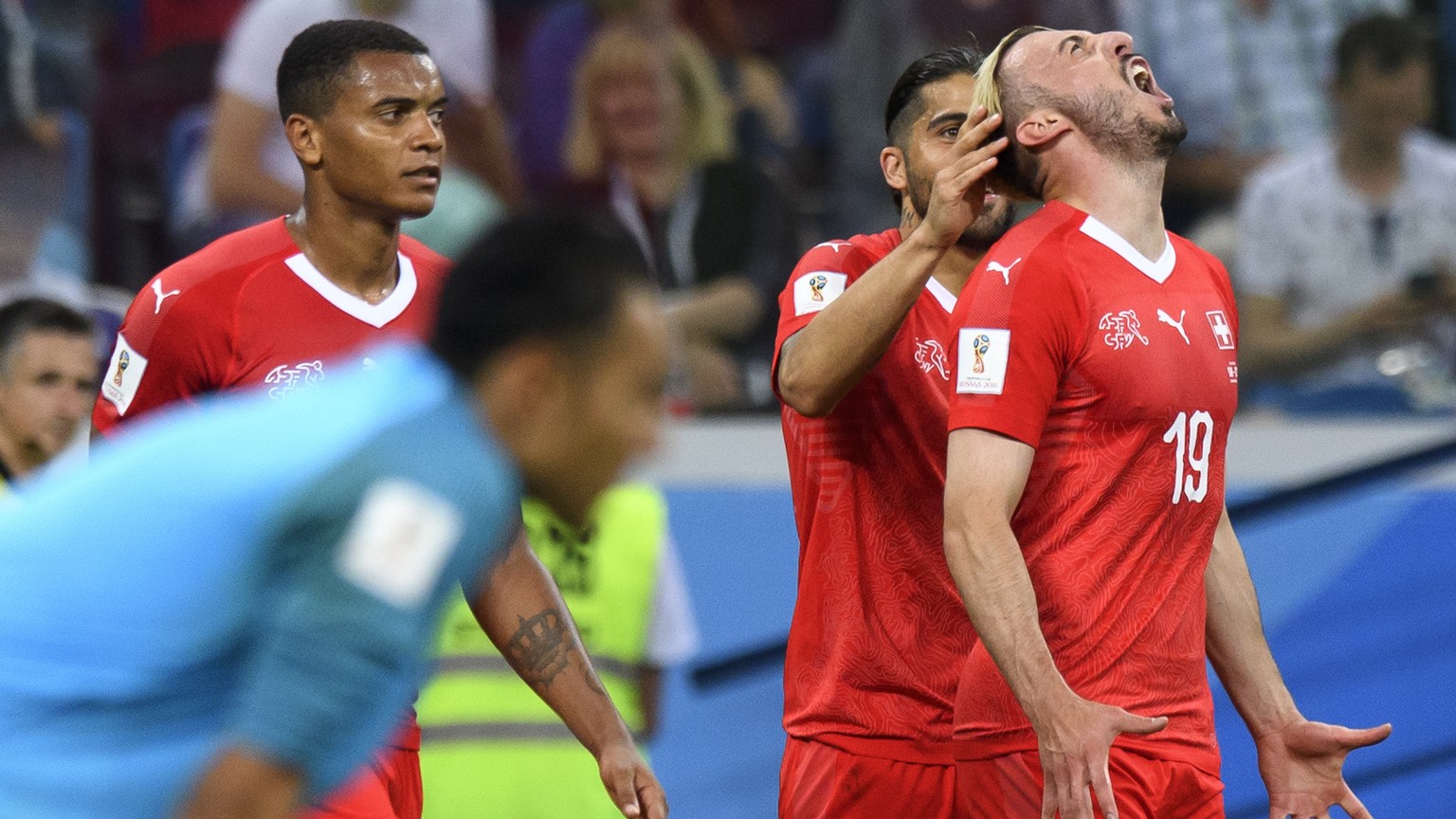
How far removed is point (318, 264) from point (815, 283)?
3.25 feet

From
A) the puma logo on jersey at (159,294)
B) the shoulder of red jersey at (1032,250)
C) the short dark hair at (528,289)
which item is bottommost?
the puma logo on jersey at (159,294)

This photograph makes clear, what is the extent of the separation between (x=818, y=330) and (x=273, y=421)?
5.52 ft

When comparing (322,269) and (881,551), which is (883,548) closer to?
(881,551)

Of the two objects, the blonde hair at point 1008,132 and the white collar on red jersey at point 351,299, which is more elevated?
the blonde hair at point 1008,132

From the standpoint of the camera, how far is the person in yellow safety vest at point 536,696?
15.1 ft

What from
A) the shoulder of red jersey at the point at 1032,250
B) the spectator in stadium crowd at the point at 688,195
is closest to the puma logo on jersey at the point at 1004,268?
the shoulder of red jersey at the point at 1032,250

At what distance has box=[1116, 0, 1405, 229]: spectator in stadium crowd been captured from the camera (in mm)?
6355

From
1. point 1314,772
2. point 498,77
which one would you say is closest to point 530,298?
point 1314,772

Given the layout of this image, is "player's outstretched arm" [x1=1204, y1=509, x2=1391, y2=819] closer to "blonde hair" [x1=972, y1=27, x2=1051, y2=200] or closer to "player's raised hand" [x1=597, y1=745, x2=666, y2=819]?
"blonde hair" [x1=972, y1=27, x2=1051, y2=200]

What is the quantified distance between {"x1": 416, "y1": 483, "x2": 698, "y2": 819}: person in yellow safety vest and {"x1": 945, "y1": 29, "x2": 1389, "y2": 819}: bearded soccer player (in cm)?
135

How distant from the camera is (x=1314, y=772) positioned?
358cm

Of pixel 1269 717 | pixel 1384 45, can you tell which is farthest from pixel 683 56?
pixel 1269 717

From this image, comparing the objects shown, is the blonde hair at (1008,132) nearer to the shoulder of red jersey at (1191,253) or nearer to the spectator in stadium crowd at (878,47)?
the shoulder of red jersey at (1191,253)

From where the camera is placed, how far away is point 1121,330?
330 centimetres
